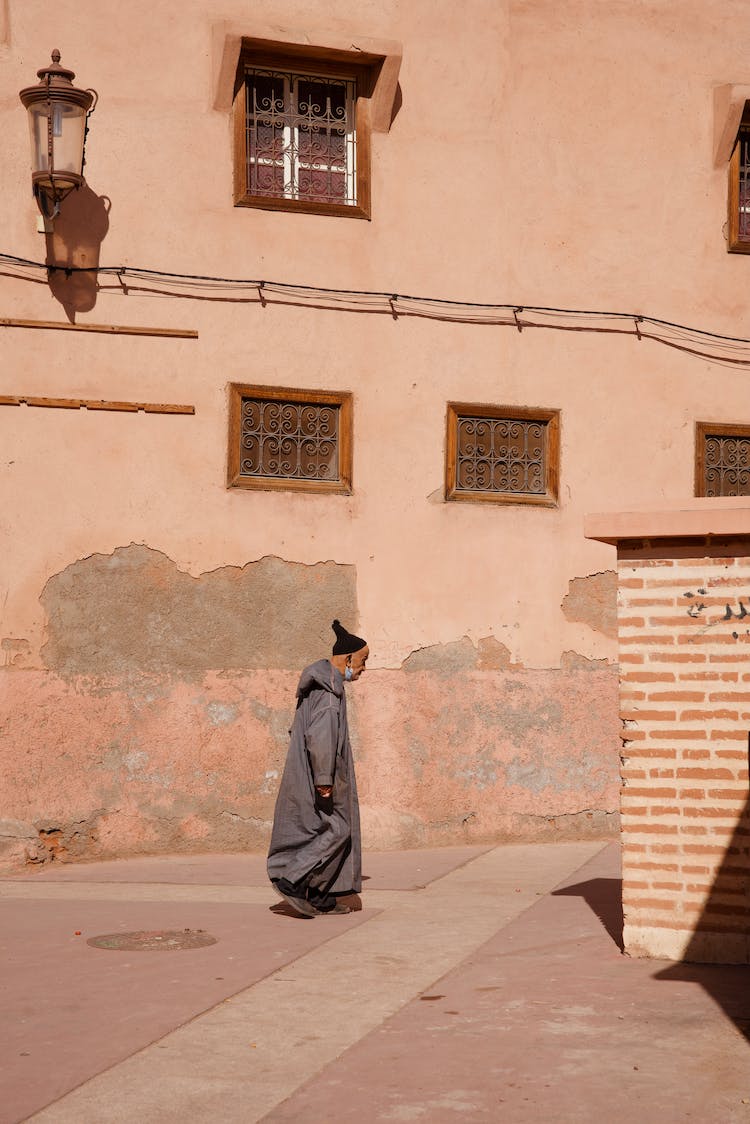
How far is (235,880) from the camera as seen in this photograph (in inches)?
390

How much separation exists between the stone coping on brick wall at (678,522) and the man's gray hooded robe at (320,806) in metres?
2.16

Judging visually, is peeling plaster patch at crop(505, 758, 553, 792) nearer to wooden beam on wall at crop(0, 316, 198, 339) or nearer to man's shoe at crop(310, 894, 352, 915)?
man's shoe at crop(310, 894, 352, 915)

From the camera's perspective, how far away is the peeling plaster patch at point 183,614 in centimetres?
1070

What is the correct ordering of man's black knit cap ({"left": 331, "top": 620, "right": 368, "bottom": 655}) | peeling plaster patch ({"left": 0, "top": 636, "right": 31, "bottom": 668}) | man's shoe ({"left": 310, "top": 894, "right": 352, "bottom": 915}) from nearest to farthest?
man's shoe ({"left": 310, "top": 894, "right": 352, "bottom": 915})
man's black knit cap ({"left": 331, "top": 620, "right": 368, "bottom": 655})
peeling plaster patch ({"left": 0, "top": 636, "right": 31, "bottom": 668})

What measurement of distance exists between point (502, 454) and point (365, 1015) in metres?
6.38

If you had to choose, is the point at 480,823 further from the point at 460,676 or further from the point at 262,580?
the point at 262,580

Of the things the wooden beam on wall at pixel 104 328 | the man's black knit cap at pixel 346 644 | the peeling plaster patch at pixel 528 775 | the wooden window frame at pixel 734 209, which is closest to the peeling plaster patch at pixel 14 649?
the wooden beam on wall at pixel 104 328

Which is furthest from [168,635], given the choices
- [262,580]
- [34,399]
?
[34,399]

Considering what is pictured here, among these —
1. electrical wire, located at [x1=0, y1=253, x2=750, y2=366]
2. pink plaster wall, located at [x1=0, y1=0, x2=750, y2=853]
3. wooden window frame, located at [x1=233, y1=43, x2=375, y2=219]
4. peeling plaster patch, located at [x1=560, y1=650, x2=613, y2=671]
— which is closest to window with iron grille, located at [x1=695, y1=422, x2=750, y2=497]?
pink plaster wall, located at [x1=0, y1=0, x2=750, y2=853]

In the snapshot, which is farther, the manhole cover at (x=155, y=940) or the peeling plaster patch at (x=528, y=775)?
the peeling plaster patch at (x=528, y=775)

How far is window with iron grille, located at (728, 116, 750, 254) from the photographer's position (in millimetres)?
12438

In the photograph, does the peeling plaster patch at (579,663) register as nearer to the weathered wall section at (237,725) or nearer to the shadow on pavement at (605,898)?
the weathered wall section at (237,725)

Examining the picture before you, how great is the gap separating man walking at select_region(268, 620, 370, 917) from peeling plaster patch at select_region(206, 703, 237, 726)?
213 centimetres

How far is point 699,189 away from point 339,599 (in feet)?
15.2
